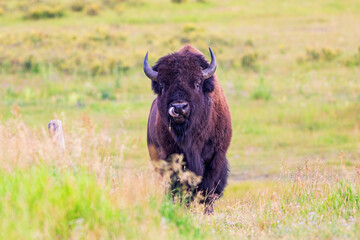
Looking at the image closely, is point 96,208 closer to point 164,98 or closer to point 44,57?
point 164,98

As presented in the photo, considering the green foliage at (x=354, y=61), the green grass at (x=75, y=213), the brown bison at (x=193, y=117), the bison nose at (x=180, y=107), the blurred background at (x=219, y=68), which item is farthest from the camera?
the green foliage at (x=354, y=61)

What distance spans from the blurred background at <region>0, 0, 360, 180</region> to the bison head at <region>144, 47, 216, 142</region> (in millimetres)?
880

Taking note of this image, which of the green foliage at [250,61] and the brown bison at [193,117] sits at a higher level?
the brown bison at [193,117]

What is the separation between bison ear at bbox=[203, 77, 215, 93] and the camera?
7.24 meters

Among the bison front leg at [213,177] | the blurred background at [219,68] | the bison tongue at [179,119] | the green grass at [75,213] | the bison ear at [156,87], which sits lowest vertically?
the blurred background at [219,68]

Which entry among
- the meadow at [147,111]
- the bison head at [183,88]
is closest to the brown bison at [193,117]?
the bison head at [183,88]

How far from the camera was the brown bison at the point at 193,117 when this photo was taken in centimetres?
673

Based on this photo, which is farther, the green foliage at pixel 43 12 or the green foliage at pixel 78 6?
the green foliage at pixel 78 6

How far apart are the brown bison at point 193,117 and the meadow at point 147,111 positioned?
632 millimetres

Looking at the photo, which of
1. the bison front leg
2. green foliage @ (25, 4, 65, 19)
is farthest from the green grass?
green foliage @ (25, 4, 65, 19)

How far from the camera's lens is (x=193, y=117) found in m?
6.86

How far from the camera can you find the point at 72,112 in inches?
640

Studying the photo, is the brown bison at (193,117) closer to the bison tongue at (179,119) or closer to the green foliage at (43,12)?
the bison tongue at (179,119)

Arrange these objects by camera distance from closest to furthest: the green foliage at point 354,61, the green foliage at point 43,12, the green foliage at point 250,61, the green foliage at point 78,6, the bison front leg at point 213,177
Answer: the bison front leg at point 213,177 → the green foliage at point 354,61 → the green foliage at point 250,61 → the green foliage at point 43,12 → the green foliage at point 78,6
